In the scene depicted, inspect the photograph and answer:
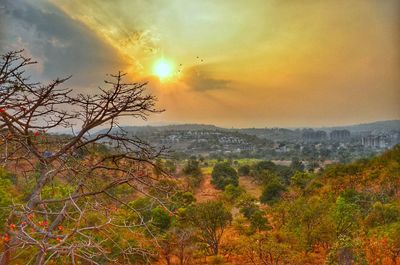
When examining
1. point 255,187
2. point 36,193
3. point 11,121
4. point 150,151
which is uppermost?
point 11,121

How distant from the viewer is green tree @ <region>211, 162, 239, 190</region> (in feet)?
148

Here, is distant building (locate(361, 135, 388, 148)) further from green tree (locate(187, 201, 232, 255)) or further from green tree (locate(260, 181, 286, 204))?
green tree (locate(187, 201, 232, 255))

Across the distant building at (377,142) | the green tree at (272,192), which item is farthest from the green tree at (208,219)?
the distant building at (377,142)

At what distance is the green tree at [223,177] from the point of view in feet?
148

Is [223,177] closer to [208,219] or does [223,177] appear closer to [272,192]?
[272,192]

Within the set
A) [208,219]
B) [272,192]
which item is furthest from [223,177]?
[208,219]

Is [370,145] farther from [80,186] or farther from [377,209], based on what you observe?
[80,186]

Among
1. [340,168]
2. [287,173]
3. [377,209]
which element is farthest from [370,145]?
[377,209]

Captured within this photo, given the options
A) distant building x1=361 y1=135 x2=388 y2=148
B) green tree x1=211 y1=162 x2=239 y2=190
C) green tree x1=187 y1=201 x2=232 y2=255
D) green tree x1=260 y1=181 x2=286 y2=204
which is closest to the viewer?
green tree x1=187 y1=201 x2=232 y2=255

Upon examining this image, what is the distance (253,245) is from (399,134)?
158 meters

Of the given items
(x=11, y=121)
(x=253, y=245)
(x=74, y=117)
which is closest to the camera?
(x=11, y=121)

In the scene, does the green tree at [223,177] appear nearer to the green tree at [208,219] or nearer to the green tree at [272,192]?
the green tree at [272,192]

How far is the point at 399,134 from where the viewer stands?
15238 cm

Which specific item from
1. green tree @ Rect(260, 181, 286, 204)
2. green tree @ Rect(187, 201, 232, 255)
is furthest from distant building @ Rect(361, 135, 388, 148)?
green tree @ Rect(187, 201, 232, 255)
